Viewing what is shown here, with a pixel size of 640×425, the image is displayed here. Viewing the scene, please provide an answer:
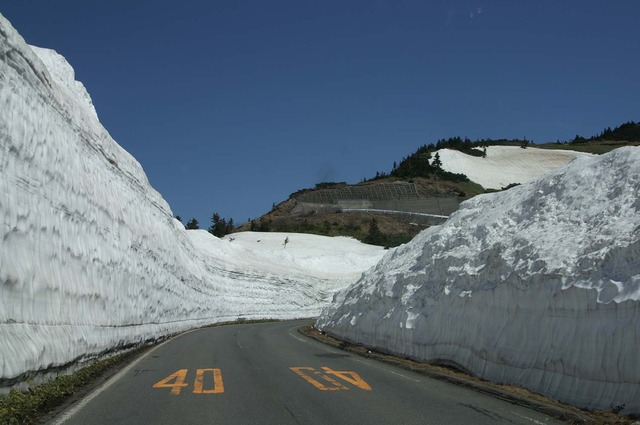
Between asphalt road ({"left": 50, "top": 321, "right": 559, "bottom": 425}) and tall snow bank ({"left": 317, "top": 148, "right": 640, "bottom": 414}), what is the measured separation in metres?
1.03

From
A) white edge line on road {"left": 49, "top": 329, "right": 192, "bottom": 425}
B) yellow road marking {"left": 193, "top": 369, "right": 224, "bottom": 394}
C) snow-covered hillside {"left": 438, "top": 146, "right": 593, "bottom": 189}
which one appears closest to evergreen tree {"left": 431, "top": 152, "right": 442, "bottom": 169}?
snow-covered hillside {"left": 438, "top": 146, "right": 593, "bottom": 189}

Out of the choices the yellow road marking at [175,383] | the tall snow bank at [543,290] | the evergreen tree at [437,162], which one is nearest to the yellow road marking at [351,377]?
the tall snow bank at [543,290]

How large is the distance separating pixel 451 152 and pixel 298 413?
156483 millimetres

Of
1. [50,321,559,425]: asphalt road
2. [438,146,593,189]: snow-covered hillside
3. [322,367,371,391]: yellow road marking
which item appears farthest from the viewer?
[438,146,593,189]: snow-covered hillside

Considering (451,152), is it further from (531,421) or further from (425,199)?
(531,421)

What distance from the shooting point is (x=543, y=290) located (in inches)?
410

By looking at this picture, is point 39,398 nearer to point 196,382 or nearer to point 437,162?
point 196,382

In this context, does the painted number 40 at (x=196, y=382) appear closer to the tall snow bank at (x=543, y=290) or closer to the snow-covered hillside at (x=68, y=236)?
the snow-covered hillside at (x=68, y=236)

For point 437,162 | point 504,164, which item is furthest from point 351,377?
point 504,164

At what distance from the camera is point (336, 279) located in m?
61.8

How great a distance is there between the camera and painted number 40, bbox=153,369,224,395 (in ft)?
33.5

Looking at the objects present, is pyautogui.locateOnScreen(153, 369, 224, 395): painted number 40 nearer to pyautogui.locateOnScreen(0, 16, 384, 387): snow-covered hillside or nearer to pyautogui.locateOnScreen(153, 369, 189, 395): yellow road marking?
pyautogui.locateOnScreen(153, 369, 189, 395): yellow road marking

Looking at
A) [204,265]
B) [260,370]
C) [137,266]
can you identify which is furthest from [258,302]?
[260,370]

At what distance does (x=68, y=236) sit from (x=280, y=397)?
671cm
